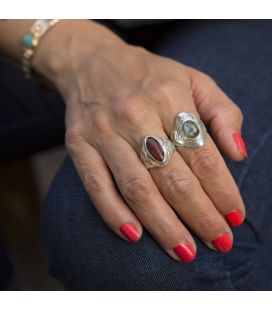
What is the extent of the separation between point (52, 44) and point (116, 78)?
204 mm

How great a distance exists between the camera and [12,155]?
1.10 meters

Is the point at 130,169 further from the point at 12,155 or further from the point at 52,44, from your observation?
the point at 12,155

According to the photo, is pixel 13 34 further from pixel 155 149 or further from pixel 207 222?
pixel 207 222

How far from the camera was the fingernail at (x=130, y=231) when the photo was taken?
658mm

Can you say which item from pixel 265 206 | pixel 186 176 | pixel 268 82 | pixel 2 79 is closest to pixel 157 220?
pixel 186 176

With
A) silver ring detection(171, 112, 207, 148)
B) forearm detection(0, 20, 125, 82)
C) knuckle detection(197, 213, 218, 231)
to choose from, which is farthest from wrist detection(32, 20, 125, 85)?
knuckle detection(197, 213, 218, 231)

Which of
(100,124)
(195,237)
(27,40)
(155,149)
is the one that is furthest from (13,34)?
(195,237)

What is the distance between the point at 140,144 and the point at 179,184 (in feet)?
0.30

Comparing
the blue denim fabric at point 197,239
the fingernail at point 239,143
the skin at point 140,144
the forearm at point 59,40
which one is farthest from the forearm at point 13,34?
the fingernail at point 239,143

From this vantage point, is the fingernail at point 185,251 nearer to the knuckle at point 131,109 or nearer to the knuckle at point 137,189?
the knuckle at point 137,189

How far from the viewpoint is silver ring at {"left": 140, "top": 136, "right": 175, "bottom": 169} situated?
0.63m

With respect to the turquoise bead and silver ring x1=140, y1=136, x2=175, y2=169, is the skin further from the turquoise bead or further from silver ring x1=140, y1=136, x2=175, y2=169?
the turquoise bead

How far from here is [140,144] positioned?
660 mm

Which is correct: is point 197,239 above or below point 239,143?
below
